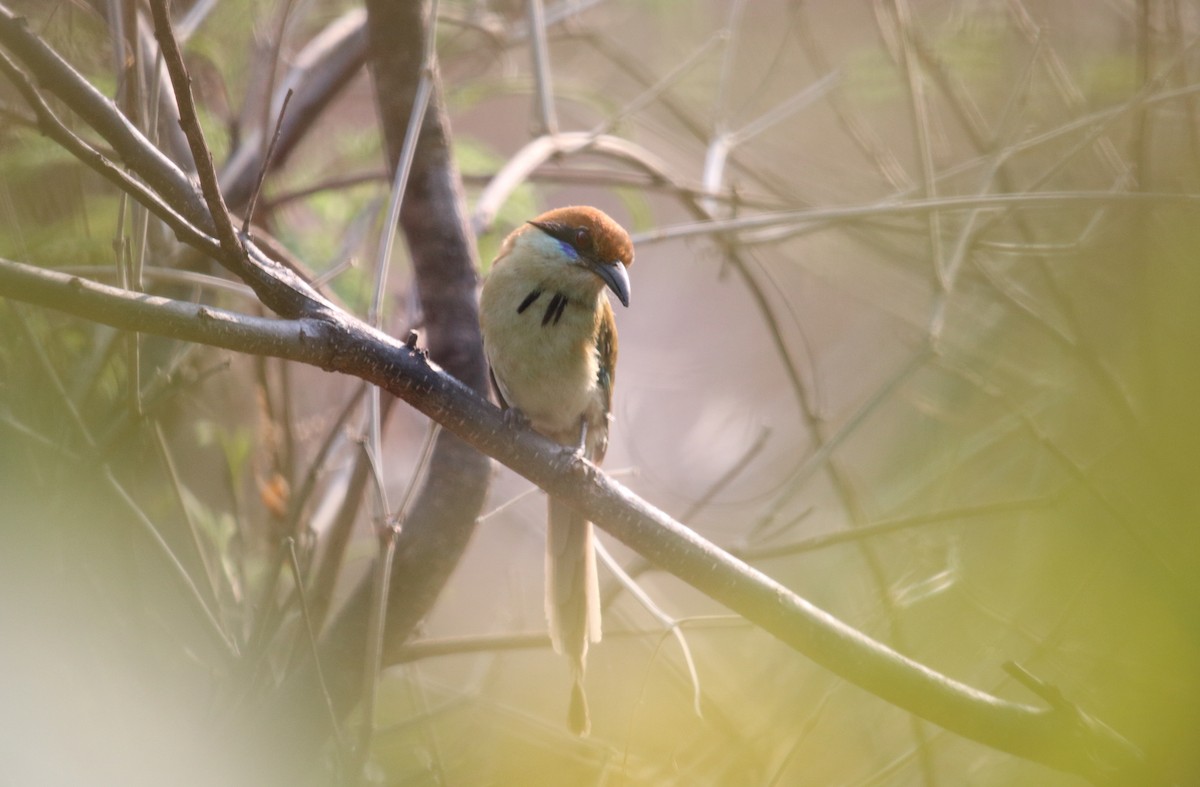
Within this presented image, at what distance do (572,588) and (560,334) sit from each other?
0.65m

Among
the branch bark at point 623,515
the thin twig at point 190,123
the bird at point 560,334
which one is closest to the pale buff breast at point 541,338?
the bird at point 560,334

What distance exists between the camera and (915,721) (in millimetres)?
1617

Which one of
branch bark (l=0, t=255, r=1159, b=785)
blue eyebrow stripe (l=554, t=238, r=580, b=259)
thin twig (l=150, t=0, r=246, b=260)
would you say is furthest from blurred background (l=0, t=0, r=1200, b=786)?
thin twig (l=150, t=0, r=246, b=260)

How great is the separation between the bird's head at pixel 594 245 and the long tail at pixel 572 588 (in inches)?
23.6

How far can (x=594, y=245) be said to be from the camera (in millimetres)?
2514

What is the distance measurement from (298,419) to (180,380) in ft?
4.34

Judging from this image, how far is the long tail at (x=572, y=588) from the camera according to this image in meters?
2.21

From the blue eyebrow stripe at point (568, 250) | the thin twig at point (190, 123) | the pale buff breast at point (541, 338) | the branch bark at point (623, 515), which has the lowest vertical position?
the branch bark at point (623, 515)

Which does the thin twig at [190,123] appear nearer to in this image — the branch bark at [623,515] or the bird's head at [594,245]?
the branch bark at [623,515]

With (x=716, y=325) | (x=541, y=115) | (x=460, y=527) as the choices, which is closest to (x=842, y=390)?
(x=716, y=325)

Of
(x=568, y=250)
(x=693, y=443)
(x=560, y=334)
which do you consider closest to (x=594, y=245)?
(x=568, y=250)

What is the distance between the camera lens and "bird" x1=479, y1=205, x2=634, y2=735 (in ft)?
7.78

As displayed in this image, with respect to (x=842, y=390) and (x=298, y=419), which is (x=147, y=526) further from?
(x=842, y=390)

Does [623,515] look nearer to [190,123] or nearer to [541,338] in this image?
[541,338]
